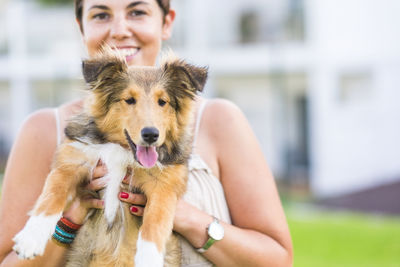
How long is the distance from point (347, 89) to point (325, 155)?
4332 millimetres

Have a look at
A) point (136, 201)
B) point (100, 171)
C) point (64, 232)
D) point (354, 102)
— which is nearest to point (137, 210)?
point (136, 201)

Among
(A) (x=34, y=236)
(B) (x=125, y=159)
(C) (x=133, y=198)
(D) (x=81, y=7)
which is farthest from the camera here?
(D) (x=81, y=7)

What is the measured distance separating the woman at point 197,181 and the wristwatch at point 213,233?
18 mm

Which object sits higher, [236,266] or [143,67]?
[143,67]

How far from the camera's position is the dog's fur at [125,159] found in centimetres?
269

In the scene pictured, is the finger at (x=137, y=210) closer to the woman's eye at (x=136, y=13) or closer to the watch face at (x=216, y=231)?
the watch face at (x=216, y=231)

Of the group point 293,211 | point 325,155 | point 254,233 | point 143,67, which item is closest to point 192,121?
point 143,67

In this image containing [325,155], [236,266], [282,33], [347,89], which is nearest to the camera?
[236,266]

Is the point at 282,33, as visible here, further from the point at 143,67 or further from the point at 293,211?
the point at 143,67

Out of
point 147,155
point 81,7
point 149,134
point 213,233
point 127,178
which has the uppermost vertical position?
point 81,7

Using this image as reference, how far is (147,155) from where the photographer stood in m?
2.77

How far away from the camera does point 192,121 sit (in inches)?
121

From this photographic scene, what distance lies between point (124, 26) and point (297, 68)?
719 inches

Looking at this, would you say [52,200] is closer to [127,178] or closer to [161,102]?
[127,178]
